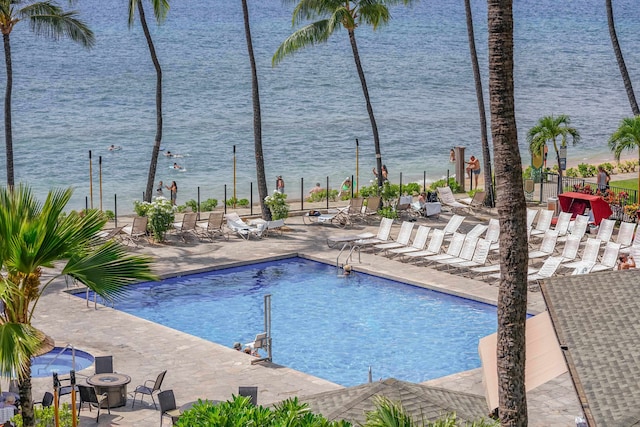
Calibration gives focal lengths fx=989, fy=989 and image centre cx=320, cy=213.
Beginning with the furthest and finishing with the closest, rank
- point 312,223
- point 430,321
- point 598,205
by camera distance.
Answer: point 312,223 < point 598,205 < point 430,321

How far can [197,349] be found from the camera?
17.9 meters

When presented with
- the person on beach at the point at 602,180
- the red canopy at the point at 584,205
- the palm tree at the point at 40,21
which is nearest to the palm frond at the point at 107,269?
the palm tree at the point at 40,21

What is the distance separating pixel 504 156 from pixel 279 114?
72.9 m

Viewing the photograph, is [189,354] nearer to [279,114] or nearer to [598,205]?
[598,205]

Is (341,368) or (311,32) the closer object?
(341,368)

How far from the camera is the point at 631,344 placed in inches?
415

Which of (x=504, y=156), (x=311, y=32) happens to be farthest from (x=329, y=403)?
(x=311, y=32)

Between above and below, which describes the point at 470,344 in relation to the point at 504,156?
below

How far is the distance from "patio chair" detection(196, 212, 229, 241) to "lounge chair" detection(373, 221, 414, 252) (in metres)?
4.29

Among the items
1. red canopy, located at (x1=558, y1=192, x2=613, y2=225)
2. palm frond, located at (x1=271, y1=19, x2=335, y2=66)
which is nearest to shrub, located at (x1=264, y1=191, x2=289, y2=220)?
palm frond, located at (x1=271, y1=19, x2=335, y2=66)

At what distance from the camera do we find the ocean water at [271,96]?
6109cm

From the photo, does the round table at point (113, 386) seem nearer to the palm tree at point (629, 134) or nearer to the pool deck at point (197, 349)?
the pool deck at point (197, 349)

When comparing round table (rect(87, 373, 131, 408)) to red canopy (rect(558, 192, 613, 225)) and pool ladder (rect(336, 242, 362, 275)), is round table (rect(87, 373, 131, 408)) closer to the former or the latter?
pool ladder (rect(336, 242, 362, 275))

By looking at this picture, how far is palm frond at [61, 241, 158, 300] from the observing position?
37.3 ft
